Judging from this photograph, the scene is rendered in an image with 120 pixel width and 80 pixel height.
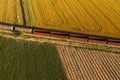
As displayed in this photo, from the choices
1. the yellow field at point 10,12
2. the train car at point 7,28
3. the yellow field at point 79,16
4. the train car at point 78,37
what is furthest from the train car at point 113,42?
the train car at point 7,28

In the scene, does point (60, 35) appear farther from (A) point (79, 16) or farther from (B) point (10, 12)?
(B) point (10, 12)

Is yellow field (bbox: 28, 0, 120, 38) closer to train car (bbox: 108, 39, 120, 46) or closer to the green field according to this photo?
train car (bbox: 108, 39, 120, 46)

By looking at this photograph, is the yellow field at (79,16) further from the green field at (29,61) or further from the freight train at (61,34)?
the green field at (29,61)

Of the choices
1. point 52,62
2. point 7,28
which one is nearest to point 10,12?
point 7,28

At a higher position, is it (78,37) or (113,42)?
(113,42)

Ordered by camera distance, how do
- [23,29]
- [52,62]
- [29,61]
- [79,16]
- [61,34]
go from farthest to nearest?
1. [79,16]
2. [23,29]
3. [61,34]
4. [52,62]
5. [29,61]

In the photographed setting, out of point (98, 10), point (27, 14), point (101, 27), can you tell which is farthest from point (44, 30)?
point (98, 10)

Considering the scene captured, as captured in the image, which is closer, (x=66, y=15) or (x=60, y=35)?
(x=60, y=35)

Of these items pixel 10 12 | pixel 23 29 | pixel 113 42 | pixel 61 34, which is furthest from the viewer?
pixel 10 12
